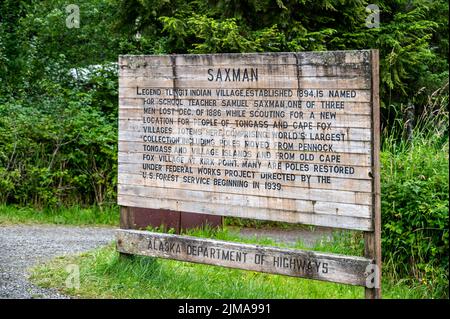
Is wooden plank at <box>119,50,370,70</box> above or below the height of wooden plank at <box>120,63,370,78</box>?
above

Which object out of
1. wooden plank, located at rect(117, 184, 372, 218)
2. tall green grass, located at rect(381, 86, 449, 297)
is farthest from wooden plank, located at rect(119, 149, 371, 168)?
tall green grass, located at rect(381, 86, 449, 297)

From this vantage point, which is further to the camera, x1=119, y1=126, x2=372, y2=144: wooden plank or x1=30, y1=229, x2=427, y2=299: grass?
x1=30, y1=229, x2=427, y2=299: grass

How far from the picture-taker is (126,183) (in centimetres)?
730

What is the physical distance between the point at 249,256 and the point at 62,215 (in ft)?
17.9

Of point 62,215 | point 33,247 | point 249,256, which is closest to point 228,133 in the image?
point 249,256

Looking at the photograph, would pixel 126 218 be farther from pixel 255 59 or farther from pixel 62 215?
pixel 62 215

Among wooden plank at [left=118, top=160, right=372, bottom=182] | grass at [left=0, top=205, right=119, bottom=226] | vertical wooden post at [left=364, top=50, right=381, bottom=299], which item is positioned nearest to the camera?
vertical wooden post at [left=364, top=50, right=381, bottom=299]

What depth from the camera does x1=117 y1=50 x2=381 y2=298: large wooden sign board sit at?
5.92 metres

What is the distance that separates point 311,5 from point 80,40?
588 centimetres

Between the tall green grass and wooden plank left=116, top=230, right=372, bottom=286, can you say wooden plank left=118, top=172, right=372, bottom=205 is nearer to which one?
wooden plank left=116, top=230, right=372, bottom=286

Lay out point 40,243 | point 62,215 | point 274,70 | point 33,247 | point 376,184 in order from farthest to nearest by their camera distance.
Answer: point 62,215, point 40,243, point 33,247, point 274,70, point 376,184

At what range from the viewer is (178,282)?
691 cm

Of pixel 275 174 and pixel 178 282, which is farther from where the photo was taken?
pixel 178 282

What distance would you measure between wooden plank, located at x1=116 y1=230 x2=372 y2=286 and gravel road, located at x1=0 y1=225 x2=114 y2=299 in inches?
37.5
